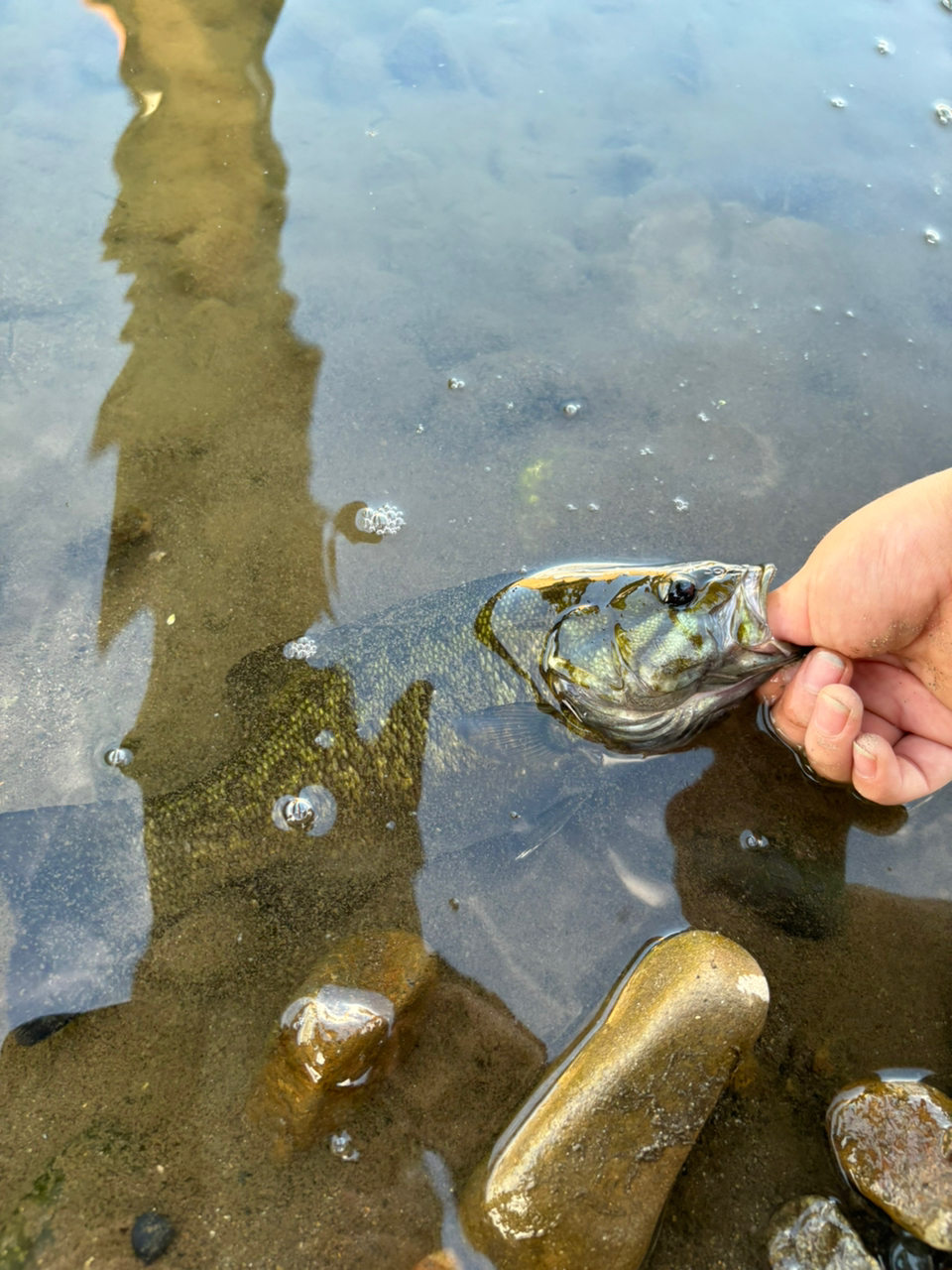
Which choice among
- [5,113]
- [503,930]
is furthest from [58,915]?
[5,113]

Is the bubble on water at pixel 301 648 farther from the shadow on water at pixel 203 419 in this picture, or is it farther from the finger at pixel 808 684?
the finger at pixel 808 684

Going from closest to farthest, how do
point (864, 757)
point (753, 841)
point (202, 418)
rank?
point (864, 757) → point (753, 841) → point (202, 418)

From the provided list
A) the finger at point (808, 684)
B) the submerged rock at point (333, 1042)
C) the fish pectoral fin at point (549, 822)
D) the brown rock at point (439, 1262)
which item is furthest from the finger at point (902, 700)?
the brown rock at point (439, 1262)

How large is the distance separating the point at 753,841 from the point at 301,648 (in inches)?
82.8

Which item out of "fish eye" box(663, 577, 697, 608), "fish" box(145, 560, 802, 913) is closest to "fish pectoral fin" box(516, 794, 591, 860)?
"fish" box(145, 560, 802, 913)

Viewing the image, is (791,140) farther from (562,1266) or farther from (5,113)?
(562,1266)

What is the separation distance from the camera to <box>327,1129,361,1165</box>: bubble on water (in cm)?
271

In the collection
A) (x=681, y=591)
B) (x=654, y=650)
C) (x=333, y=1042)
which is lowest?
(x=333, y=1042)

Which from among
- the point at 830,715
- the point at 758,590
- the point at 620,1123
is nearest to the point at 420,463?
the point at 758,590

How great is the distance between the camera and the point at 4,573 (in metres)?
3.89

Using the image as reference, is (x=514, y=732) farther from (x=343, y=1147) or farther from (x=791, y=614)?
(x=343, y=1147)

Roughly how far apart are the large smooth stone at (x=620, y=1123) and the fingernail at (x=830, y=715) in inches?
36.1

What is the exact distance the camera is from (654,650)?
3.28 m

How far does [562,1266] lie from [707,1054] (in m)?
0.74
